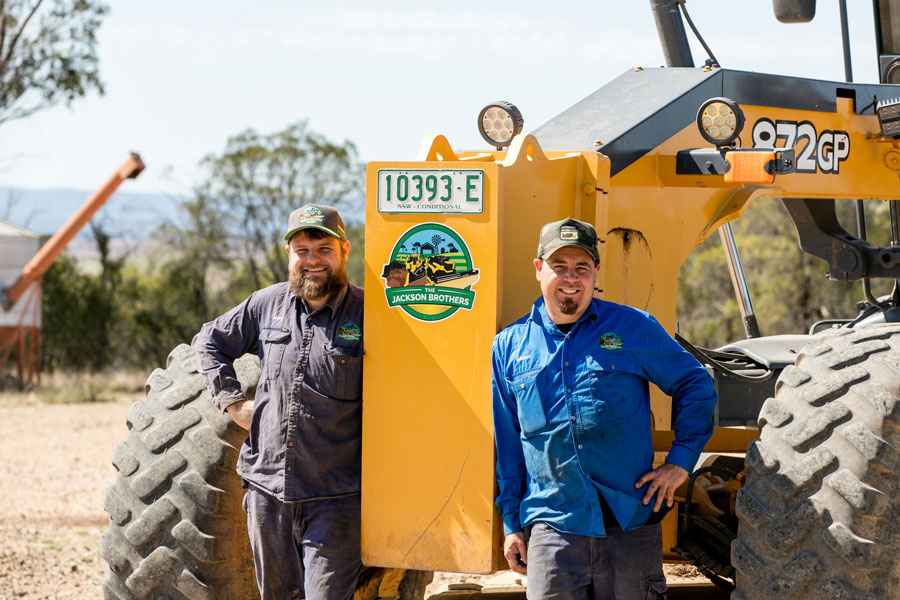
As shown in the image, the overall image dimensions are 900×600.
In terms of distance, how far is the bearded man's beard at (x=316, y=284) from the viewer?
4555 millimetres

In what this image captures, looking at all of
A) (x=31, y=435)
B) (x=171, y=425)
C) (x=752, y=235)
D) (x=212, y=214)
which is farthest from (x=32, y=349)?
(x=171, y=425)

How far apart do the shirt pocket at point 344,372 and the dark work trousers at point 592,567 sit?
Result: 2.93ft

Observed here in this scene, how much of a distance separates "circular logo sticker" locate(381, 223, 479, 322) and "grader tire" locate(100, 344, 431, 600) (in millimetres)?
1051

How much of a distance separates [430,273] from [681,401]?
95 centimetres

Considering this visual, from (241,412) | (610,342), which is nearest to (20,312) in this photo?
(241,412)

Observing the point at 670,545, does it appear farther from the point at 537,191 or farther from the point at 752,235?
the point at 752,235

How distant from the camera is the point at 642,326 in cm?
404

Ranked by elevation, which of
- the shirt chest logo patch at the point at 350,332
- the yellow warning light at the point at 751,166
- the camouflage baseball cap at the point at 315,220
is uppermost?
the yellow warning light at the point at 751,166

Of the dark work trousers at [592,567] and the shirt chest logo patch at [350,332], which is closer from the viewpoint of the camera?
the dark work trousers at [592,567]

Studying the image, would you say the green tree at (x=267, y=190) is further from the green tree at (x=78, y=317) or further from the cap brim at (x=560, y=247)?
the cap brim at (x=560, y=247)

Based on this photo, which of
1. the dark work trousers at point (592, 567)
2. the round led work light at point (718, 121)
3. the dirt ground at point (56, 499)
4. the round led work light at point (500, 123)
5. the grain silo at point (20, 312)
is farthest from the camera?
the grain silo at point (20, 312)

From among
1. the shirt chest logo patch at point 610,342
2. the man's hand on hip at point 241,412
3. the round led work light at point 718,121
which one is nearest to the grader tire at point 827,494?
the shirt chest logo patch at point 610,342

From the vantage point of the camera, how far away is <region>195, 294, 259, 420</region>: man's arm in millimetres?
4750

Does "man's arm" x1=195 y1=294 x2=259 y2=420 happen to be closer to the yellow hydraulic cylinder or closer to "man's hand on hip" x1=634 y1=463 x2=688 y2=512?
the yellow hydraulic cylinder
